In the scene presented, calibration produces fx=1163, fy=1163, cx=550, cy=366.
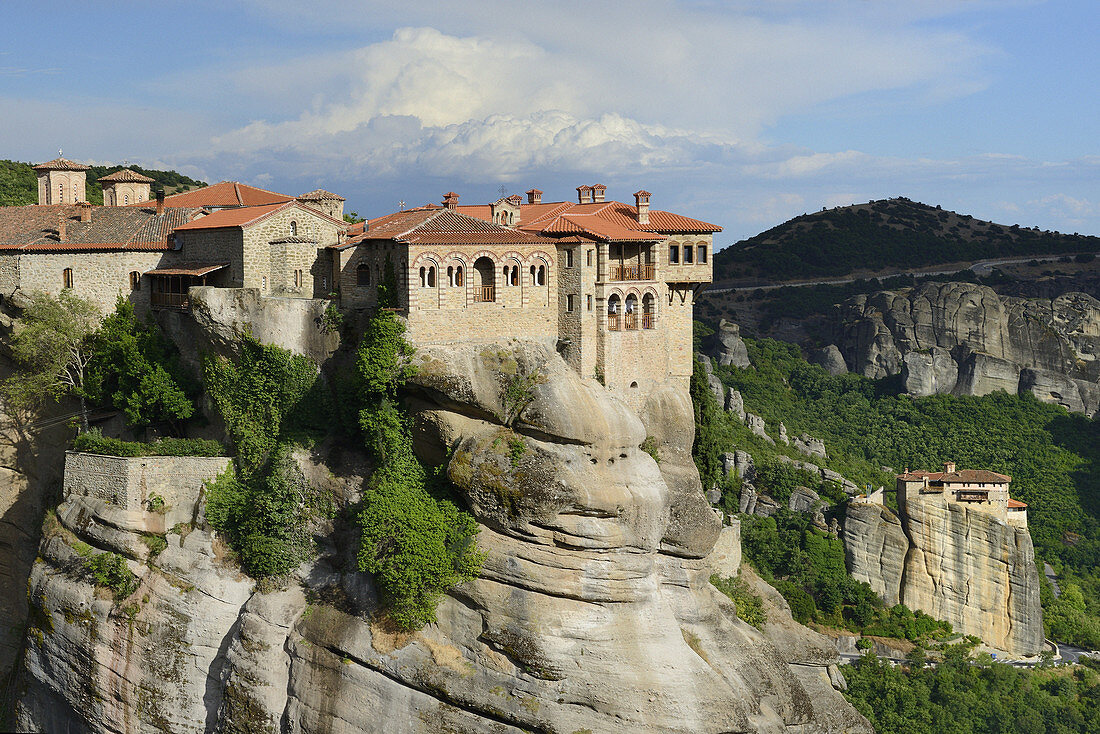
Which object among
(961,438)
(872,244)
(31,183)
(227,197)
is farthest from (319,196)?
(872,244)

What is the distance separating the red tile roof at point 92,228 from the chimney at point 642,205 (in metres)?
19.2

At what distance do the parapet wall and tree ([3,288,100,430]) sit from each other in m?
4.90

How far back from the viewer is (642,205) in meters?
46.2

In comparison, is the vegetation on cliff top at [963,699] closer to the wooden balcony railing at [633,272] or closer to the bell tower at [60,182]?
the wooden balcony railing at [633,272]

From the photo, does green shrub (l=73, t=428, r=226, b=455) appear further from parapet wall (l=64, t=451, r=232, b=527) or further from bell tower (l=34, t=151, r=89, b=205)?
bell tower (l=34, t=151, r=89, b=205)

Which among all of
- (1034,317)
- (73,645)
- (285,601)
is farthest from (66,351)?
(1034,317)

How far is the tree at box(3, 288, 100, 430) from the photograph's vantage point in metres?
47.0

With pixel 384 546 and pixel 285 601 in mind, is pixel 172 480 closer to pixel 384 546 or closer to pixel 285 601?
pixel 285 601

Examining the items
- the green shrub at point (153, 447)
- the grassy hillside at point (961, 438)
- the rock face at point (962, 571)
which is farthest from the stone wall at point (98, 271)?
the rock face at point (962, 571)

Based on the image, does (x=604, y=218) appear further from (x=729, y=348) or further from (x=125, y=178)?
(x=729, y=348)

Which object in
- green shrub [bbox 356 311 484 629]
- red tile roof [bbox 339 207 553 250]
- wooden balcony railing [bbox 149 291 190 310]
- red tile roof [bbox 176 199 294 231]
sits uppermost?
red tile roof [bbox 176 199 294 231]

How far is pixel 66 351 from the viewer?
47312mm

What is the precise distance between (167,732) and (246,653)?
15.4 feet

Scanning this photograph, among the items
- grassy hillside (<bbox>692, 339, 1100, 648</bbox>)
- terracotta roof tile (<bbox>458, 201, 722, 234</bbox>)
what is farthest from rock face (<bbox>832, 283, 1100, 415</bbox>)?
terracotta roof tile (<bbox>458, 201, 722, 234</bbox>)
